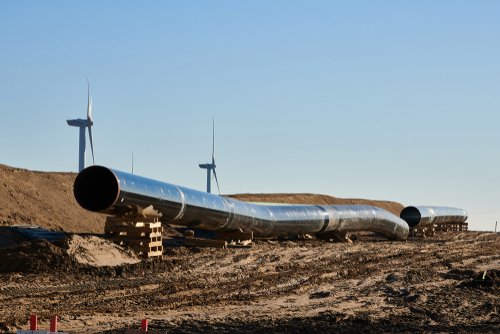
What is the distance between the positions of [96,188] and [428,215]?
28.1 metres

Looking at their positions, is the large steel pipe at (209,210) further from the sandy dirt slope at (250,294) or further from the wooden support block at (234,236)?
the sandy dirt slope at (250,294)

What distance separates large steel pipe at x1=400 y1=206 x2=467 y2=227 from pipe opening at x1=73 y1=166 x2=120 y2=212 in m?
25.4

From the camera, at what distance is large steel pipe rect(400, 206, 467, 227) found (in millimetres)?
36188

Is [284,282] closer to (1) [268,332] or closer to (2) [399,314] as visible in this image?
(2) [399,314]

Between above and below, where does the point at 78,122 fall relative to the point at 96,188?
above

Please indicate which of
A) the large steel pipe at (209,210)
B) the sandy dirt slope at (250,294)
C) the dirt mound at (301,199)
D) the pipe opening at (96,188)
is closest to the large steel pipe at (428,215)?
the large steel pipe at (209,210)

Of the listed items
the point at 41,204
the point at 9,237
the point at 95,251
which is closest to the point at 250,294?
the point at 95,251

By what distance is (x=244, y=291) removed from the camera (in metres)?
12.3

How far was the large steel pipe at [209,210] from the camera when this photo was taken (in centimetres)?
1627

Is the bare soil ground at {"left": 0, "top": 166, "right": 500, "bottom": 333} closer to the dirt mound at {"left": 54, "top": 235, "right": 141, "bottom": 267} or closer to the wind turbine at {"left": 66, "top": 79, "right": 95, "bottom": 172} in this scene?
the dirt mound at {"left": 54, "top": 235, "right": 141, "bottom": 267}

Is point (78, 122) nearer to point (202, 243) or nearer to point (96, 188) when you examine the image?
point (202, 243)

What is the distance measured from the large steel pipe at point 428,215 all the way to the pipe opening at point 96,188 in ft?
83.2

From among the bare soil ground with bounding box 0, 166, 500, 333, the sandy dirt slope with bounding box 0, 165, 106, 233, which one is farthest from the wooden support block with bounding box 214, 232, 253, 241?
the sandy dirt slope with bounding box 0, 165, 106, 233

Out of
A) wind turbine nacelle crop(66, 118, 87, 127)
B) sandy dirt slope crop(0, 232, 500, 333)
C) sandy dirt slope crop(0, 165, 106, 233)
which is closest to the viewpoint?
sandy dirt slope crop(0, 232, 500, 333)
